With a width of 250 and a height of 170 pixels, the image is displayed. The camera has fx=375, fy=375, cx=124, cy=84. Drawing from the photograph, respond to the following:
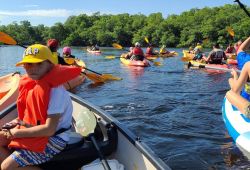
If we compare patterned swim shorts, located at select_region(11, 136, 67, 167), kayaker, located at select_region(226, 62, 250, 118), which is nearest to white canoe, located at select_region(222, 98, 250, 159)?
kayaker, located at select_region(226, 62, 250, 118)

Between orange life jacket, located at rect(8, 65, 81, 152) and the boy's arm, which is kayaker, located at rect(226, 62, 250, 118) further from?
the boy's arm

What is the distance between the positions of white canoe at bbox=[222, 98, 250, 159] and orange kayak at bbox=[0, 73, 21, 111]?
3.45m

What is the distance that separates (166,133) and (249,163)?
184cm

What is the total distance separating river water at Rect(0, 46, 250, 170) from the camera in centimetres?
529

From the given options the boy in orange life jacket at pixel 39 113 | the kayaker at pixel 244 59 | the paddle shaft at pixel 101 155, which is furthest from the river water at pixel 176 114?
the boy in orange life jacket at pixel 39 113

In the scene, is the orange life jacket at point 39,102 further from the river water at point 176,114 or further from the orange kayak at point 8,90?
the orange kayak at point 8,90

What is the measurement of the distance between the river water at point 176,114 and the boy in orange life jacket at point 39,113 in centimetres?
243

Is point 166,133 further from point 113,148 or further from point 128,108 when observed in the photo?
point 113,148

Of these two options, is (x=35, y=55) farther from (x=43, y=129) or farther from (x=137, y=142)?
(x=137, y=142)

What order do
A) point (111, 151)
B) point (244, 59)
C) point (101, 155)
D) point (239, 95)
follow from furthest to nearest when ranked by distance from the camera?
1. point (244, 59)
2. point (239, 95)
3. point (111, 151)
4. point (101, 155)

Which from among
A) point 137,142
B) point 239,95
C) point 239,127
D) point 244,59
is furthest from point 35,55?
point 244,59

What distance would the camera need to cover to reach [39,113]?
2984 mm

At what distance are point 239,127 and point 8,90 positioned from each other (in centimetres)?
404

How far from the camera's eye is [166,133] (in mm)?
6449
